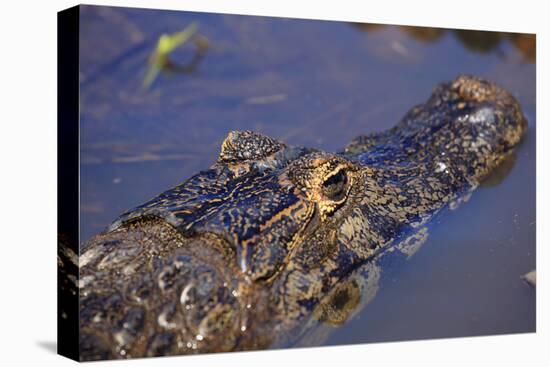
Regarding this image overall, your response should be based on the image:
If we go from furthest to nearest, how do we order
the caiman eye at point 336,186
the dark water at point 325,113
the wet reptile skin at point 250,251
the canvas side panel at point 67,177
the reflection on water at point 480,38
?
the reflection on water at point 480,38 < the dark water at point 325,113 < the caiman eye at point 336,186 < the canvas side panel at point 67,177 < the wet reptile skin at point 250,251

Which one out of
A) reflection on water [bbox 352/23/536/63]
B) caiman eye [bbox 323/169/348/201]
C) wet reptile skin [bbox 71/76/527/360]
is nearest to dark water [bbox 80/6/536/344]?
reflection on water [bbox 352/23/536/63]

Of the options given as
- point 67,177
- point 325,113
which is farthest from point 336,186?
point 325,113

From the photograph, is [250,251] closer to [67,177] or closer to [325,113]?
[67,177]

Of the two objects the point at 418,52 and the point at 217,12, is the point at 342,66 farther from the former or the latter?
the point at 217,12

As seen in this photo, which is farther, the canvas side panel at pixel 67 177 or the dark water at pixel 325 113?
the dark water at pixel 325 113

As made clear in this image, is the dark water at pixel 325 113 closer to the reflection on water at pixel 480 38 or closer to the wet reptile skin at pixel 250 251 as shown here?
the reflection on water at pixel 480 38

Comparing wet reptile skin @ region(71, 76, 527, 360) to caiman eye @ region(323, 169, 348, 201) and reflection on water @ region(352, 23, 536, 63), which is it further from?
reflection on water @ region(352, 23, 536, 63)

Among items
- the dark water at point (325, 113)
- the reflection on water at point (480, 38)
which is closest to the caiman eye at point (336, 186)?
the dark water at point (325, 113)
